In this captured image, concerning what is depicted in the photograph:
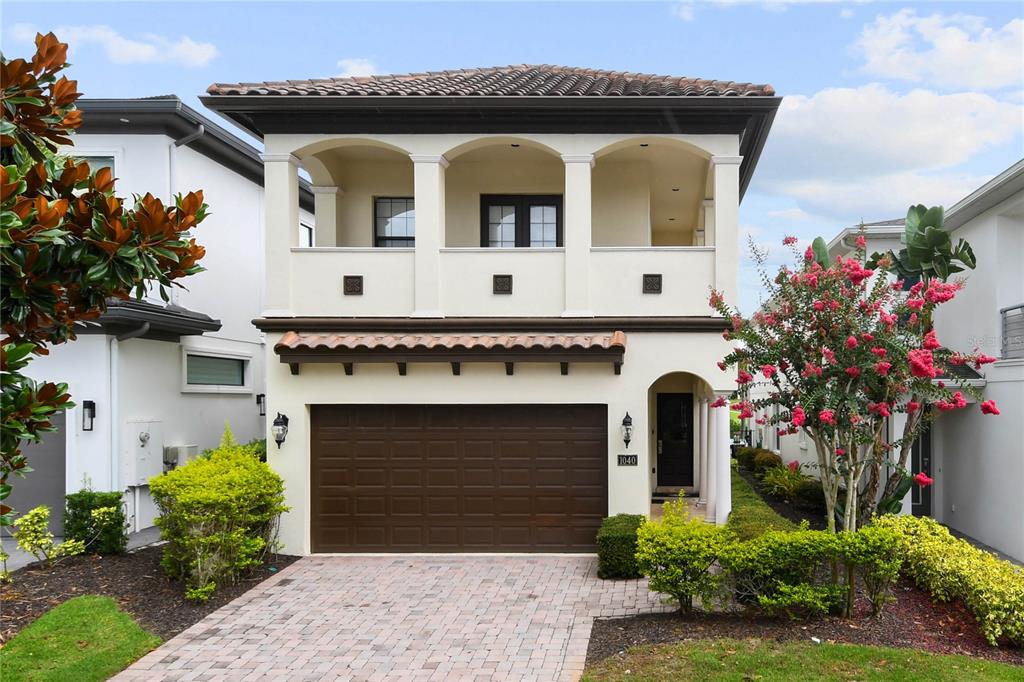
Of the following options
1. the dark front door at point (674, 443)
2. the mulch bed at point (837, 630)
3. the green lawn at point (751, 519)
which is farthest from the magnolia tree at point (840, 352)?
the dark front door at point (674, 443)

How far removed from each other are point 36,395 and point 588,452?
8.72m

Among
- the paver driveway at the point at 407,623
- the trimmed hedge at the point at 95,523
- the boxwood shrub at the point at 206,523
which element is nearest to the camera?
the paver driveway at the point at 407,623

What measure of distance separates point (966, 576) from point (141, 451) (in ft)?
40.7

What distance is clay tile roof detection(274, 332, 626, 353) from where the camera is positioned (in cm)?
1126

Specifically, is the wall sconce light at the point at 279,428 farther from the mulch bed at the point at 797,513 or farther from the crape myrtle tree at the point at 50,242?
the mulch bed at the point at 797,513

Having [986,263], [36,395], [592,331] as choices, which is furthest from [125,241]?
[986,263]

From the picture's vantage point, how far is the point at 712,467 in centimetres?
1320

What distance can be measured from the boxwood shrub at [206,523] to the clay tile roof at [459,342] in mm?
2221

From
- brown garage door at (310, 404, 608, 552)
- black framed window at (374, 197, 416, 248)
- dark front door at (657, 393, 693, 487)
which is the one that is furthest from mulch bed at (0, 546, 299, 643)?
dark front door at (657, 393, 693, 487)

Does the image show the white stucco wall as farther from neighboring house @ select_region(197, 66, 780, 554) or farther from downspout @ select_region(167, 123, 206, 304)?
downspout @ select_region(167, 123, 206, 304)

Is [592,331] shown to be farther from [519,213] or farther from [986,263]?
[986,263]

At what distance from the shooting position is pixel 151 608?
8922 mm

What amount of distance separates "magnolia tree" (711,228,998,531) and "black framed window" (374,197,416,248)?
6630mm

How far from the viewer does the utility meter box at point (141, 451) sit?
1266cm
